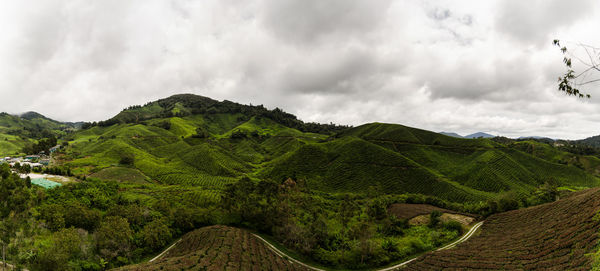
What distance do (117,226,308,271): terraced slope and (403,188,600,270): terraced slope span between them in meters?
21.4

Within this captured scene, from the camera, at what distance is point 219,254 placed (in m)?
32.4

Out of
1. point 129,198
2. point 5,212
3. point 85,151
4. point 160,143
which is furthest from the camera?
point 160,143

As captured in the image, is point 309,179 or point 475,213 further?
point 309,179

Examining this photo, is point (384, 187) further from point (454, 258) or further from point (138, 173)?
point (138, 173)

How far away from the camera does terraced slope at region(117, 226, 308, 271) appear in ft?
93.7

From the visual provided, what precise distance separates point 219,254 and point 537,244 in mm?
40173

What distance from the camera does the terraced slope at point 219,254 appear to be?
1124 inches

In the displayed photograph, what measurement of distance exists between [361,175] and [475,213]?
41.2 m

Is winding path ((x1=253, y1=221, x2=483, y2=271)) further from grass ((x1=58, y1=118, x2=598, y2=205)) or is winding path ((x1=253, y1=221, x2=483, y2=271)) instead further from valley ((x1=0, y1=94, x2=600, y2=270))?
grass ((x1=58, y1=118, x2=598, y2=205))

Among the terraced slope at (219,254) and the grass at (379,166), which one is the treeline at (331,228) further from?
the grass at (379,166)

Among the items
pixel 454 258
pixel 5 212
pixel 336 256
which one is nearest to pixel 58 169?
pixel 5 212

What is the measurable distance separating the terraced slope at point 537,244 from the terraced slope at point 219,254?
70.1 feet

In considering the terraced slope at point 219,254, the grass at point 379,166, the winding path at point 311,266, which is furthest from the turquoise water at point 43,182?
the terraced slope at point 219,254

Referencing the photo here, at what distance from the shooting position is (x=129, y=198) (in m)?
60.0
